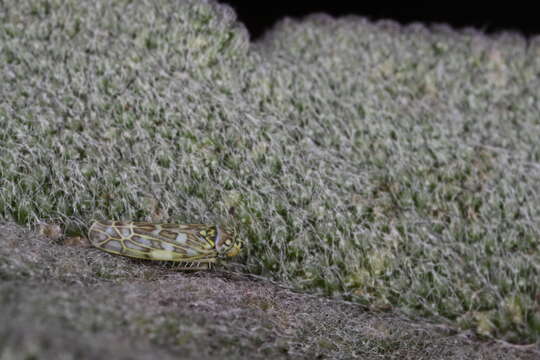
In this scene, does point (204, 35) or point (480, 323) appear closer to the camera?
point (480, 323)

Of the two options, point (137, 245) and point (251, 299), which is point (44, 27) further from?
point (251, 299)

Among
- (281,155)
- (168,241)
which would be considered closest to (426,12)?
(281,155)

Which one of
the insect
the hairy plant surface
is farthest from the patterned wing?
the hairy plant surface

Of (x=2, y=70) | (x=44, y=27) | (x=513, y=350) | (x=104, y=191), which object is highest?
(x=44, y=27)

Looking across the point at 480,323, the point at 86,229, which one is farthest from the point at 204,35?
the point at 480,323

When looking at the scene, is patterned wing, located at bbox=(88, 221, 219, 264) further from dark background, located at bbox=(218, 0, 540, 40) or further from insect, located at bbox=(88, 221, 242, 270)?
dark background, located at bbox=(218, 0, 540, 40)

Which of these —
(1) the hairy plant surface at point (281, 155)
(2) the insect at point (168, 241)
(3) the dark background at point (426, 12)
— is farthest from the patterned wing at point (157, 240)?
(3) the dark background at point (426, 12)

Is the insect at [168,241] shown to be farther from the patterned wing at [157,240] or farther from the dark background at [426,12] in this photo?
the dark background at [426,12]
